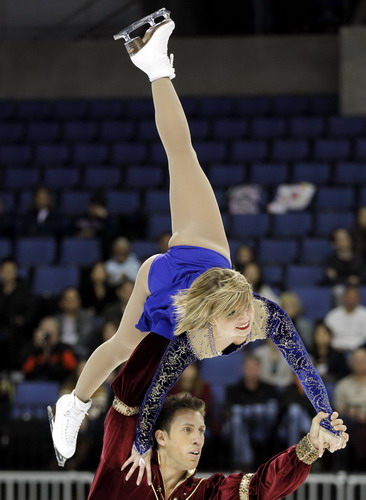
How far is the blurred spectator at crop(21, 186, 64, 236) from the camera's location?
987cm

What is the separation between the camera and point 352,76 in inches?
460

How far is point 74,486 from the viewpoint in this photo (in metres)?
6.75

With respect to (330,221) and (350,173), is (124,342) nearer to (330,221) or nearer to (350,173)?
(330,221)

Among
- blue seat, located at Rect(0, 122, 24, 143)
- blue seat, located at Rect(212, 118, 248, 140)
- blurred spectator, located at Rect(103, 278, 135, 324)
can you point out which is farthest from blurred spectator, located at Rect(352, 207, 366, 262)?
blue seat, located at Rect(0, 122, 24, 143)

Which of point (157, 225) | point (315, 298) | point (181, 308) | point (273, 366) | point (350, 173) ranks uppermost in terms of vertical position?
point (181, 308)

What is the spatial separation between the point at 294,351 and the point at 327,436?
0.39 meters

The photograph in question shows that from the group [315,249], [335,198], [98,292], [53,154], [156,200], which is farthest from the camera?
[53,154]

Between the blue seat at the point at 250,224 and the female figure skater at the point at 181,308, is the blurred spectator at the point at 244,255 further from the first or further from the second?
the female figure skater at the point at 181,308

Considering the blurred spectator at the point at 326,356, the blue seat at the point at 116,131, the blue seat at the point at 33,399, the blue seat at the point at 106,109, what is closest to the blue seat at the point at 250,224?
the blurred spectator at the point at 326,356

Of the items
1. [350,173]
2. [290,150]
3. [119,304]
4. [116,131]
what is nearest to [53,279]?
[119,304]

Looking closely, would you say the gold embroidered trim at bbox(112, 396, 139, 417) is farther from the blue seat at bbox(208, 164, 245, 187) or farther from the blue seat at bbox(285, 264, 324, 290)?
the blue seat at bbox(208, 164, 245, 187)

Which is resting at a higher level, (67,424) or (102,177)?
(102,177)

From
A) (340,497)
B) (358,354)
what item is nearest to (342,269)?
(358,354)

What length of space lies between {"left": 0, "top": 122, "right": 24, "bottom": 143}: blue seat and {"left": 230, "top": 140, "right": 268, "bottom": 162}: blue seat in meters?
2.42
